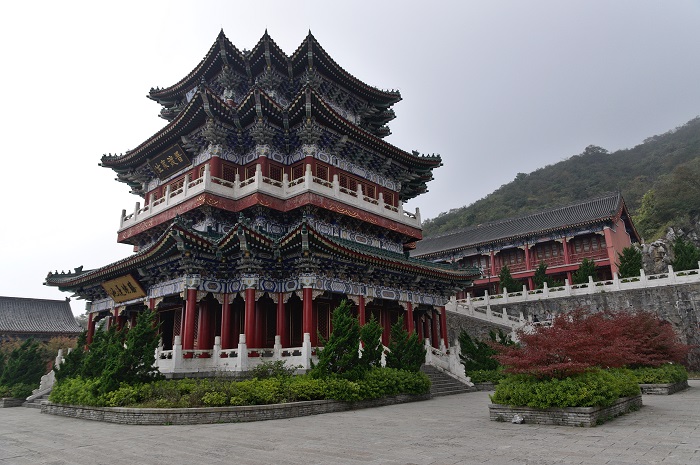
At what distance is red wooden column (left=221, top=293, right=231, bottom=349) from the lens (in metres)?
18.7

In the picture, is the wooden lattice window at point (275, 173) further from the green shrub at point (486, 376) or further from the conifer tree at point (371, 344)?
the green shrub at point (486, 376)

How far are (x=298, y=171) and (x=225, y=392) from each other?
485 inches

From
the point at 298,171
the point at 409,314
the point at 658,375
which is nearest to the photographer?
the point at 658,375

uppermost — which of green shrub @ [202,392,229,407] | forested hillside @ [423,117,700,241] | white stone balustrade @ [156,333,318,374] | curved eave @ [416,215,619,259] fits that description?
forested hillside @ [423,117,700,241]

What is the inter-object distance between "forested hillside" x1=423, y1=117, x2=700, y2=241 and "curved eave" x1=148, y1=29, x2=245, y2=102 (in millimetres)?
60070

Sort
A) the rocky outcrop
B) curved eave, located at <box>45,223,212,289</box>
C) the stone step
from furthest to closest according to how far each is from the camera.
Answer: the rocky outcrop < the stone step < curved eave, located at <box>45,223,212,289</box>

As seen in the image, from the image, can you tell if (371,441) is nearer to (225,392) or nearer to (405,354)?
(225,392)

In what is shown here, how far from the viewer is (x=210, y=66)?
25172mm

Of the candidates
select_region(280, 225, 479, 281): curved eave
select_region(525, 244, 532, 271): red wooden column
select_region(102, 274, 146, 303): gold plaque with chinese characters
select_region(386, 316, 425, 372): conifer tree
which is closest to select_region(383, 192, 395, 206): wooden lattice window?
select_region(280, 225, 479, 281): curved eave

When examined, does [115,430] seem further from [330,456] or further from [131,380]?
[330,456]

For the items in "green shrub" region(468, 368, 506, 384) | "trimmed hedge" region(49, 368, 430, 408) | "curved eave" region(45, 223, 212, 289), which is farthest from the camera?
"green shrub" region(468, 368, 506, 384)

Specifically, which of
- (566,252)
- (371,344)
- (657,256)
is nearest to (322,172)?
(371,344)

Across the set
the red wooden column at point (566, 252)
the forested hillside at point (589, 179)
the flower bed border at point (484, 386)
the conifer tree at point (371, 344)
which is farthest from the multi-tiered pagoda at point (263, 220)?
the forested hillside at point (589, 179)

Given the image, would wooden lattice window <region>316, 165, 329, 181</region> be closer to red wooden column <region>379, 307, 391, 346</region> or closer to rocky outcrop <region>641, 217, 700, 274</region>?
red wooden column <region>379, 307, 391, 346</region>
